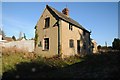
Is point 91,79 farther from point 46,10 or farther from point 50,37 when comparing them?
point 46,10

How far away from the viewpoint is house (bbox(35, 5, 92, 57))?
2423 centimetres

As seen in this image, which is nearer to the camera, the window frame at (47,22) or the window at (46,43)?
the window at (46,43)

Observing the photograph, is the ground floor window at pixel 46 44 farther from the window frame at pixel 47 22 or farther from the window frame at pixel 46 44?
the window frame at pixel 47 22

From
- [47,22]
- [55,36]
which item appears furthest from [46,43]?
[47,22]

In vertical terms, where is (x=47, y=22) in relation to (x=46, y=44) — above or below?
above

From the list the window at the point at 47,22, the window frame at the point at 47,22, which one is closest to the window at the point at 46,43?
the window frame at the point at 47,22

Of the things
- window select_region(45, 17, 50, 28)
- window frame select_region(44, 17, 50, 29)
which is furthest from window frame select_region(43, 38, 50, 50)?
window select_region(45, 17, 50, 28)

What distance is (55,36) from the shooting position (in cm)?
2448

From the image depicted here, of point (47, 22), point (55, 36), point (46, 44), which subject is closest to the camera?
point (55, 36)

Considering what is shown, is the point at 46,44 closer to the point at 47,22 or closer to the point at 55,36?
the point at 55,36

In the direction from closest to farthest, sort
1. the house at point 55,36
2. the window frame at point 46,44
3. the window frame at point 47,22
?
1. the house at point 55,36
2. the window frame at point 46,44
3. the window frame at point 47,22

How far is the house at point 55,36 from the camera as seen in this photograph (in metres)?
24.2

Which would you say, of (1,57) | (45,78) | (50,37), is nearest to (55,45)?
(50,37)

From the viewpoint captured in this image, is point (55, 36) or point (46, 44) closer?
point (55, 36)
